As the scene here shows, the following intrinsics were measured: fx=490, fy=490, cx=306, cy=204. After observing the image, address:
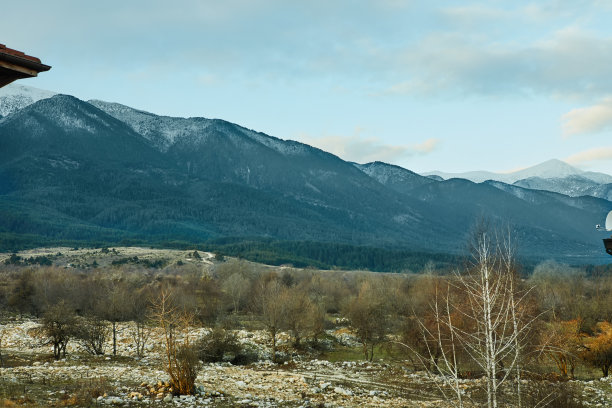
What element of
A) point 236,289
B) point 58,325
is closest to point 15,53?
point 58,325

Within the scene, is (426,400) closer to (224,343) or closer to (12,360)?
(224,343)

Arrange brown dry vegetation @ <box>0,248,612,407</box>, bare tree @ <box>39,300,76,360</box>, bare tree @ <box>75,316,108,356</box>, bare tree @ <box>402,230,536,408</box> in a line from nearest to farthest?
bare tree @ <box>402,230,536,408</box>
brown dry vegetation @ <box>0,248,612,407</box>
bare tree @ <box>39,300,76,360</box>
bare tree @ <box>75,316,108,356</box>

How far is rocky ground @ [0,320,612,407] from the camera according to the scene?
21828 mm

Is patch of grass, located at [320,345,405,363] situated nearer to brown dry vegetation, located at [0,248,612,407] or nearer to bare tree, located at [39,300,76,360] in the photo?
brown dry vegetation, located at [0,248,612,407]

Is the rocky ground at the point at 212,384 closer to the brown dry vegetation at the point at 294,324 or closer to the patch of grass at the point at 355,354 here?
the brown dry vegetation at the point at 294,324

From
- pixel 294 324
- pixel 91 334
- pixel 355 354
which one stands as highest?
pixel 91 334

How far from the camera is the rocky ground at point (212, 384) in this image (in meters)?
21.8

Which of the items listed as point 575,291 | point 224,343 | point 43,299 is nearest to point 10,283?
point 43,299

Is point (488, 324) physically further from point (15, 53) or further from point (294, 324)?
point (294, 324)

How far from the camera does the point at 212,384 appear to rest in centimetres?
2845

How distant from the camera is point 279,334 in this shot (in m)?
61.8

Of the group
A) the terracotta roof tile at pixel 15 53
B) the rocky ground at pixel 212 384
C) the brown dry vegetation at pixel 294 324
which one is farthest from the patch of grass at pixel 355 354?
the terracotta roof tile at pixel 15 53

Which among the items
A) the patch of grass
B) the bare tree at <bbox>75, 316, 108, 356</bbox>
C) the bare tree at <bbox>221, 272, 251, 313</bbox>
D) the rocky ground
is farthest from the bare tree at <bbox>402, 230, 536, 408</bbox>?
the bare tree at <bbox>221, 272, 251, 313</bbox>

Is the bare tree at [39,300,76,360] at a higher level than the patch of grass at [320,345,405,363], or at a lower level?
higher
